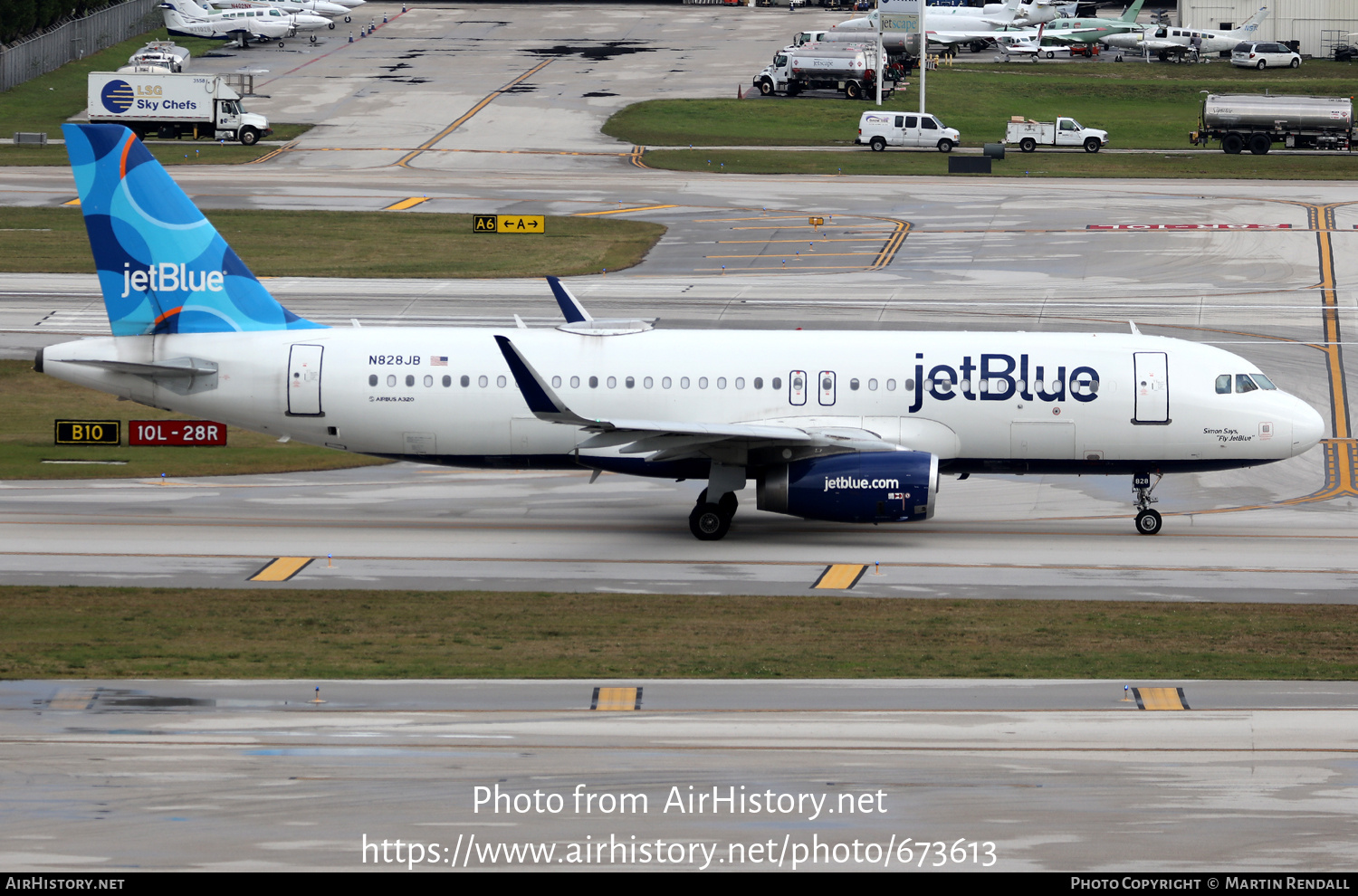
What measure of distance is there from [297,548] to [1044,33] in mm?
121888

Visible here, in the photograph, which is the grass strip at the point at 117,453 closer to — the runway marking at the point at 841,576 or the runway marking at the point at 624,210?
the runway marking at the point at 841,576

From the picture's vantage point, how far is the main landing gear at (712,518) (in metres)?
34.5

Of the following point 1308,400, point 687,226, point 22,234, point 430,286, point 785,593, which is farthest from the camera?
point 687,226

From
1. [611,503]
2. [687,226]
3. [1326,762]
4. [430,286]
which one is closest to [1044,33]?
[687,226]

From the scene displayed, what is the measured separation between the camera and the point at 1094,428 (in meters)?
34.8

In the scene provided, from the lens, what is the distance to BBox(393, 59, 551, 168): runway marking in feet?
310

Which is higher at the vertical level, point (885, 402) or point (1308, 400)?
point (885, 402)

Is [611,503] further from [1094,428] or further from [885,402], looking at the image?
[1094,428]

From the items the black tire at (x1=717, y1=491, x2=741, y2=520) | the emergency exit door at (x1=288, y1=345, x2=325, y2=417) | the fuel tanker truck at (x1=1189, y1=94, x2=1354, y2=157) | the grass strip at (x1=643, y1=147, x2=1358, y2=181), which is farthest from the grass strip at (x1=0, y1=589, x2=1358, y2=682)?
the fuel tanker truck at (x1=1189, y1=94, x2=1354, y2=157)

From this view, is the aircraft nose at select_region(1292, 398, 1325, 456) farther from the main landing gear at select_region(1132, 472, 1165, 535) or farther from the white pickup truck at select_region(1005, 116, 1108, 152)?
the white pickup truck at select_region(1005, 116, 1108, 152)

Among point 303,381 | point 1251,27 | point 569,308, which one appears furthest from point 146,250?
point 1251,27

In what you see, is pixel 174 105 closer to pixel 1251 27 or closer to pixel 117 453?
pixel 117 453

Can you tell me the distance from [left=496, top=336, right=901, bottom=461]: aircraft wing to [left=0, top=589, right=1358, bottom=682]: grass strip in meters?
3.83

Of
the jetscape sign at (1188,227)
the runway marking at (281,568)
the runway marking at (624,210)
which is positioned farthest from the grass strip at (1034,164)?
the runway marking at (281,568)
